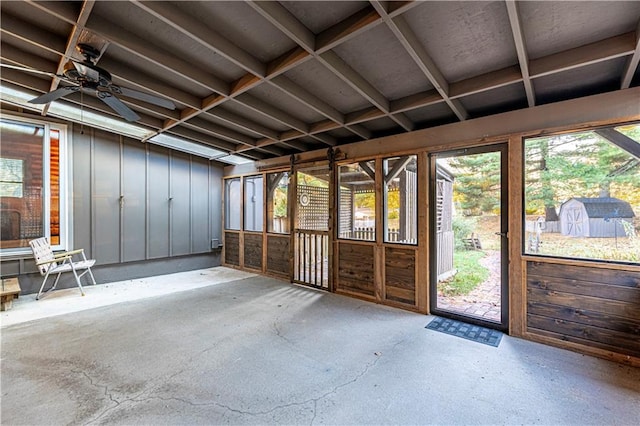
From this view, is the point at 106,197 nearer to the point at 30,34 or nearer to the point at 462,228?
the point at 30,34

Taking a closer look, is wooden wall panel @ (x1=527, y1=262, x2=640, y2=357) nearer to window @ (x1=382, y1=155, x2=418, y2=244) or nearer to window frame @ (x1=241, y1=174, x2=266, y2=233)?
window @ (x1=382, y1=155, x2=418, y2=244)

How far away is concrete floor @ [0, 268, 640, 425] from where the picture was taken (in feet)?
5.90

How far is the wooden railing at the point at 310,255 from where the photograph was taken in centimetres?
494

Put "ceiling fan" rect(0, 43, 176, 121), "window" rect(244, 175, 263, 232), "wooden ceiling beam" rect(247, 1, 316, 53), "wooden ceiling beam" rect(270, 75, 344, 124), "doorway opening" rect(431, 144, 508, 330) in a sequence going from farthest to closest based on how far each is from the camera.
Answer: "window" rect(244, 175, 263, 232)
"doorway opening" rect(431, 144, 508, 330)
"wooden ceiling beam" rect(270, 75, 344, 124)
"ceiling fan" rect(0, 43, 176, 121)
"wooden ceiling beam" rect(247, 1, 316, 53)

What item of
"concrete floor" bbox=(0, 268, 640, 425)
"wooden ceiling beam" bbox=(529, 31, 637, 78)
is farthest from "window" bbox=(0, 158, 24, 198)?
"wooden ceiling beam" bbox=(529, 31, 637, 78)

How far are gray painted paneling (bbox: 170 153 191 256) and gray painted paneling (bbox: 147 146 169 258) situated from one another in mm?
120

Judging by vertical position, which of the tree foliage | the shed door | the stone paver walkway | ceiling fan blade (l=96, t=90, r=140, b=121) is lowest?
the stone paver walkway

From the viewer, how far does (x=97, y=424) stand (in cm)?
169

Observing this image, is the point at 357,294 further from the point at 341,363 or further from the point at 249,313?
the point at 341,363

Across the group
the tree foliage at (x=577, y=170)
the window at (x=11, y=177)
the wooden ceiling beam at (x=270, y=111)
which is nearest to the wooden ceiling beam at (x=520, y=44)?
the tree foliage at (x=577, y=170)

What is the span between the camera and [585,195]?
265 cm

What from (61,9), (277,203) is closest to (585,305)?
(277,203)

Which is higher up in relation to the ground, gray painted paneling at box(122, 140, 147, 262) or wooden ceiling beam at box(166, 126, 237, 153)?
wooden ceiling beam at box(166, 126, 237, 153)

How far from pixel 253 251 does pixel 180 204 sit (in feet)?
6.29
